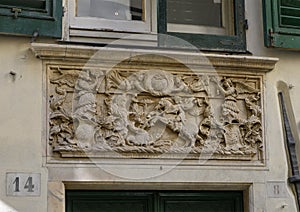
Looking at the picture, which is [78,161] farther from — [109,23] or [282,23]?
[282,23]

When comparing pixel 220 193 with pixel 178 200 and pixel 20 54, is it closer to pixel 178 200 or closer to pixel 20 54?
pixel 178 200

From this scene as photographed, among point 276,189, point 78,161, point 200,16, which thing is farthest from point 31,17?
point 276,189

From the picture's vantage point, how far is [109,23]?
613cm

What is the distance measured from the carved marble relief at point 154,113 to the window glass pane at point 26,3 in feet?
1.59

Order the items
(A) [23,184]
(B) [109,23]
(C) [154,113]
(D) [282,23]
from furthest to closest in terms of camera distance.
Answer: (D) [282,23] < (B) [109,23] < (C) [154,113] < (A) [23,184]

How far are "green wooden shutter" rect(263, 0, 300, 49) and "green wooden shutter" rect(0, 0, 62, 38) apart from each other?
5.59ft

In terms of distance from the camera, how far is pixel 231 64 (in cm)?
610

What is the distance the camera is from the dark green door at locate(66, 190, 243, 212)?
582 cm

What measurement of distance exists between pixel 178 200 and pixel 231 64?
116 cm

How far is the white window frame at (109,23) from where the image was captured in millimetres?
6016

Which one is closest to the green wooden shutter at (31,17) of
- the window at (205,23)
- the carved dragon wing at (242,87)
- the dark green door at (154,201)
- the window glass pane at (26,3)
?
the window glass pane at (26,3)

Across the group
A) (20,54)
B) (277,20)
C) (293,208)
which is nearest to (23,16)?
(20,54)

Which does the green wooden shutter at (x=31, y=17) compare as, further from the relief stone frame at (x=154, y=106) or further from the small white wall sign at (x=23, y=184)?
the small white wall sign at (x=23, y=184)

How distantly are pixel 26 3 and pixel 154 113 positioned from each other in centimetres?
127
